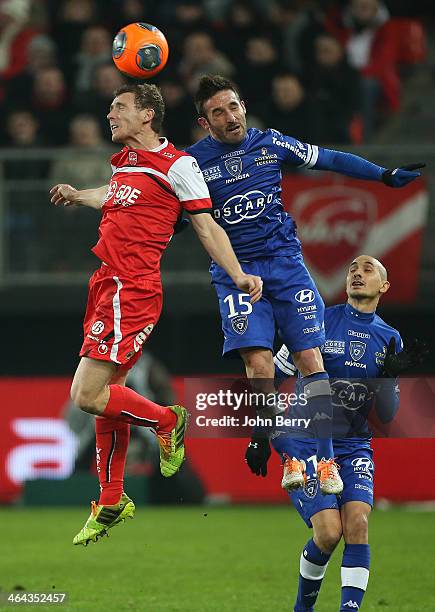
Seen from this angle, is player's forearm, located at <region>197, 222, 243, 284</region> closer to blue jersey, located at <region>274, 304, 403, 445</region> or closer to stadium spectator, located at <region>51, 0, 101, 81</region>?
blue jersey, located at <region>274, 304, 403, 445</region>

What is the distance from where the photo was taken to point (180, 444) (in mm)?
8555

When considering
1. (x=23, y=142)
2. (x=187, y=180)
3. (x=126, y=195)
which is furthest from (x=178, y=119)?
(x=187, y=180)

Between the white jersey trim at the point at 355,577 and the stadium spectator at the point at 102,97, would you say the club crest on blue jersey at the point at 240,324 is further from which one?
the stadium spectator at the point at 102,97

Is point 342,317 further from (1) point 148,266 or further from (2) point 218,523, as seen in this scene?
(2) point 218,523

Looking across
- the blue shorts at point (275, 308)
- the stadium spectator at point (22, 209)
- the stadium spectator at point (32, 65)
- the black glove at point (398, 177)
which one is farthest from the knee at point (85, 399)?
the stadium spectator at point (32, 65)

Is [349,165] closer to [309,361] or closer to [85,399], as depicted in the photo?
[309,361]

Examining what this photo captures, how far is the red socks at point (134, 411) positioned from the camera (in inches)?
326

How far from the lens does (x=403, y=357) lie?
28.4 ft

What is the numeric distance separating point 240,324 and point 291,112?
7128 millimetres

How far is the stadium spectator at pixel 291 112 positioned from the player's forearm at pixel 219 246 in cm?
712

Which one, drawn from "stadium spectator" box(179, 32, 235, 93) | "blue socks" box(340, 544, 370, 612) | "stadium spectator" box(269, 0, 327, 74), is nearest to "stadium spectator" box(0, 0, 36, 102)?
"stadium spectator" box(179, 32, 235, 93)

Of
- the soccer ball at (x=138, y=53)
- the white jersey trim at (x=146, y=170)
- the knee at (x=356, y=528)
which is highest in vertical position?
the soccer ball at (x=138, y=53)

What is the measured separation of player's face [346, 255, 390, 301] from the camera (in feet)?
29.3

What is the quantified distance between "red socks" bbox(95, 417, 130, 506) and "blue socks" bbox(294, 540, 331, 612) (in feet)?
4.11
